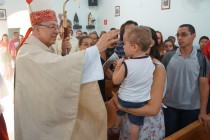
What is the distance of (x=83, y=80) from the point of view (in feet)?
4.88

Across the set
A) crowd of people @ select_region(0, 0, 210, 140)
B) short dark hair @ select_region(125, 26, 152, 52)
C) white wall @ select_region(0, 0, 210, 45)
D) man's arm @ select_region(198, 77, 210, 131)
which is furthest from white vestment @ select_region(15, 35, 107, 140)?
white wall @ select_region(0, 0, 210, 45)

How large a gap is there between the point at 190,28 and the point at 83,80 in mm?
1619

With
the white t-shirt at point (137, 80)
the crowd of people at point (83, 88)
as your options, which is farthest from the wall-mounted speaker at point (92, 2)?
the white t-shirt at point (137, 80)

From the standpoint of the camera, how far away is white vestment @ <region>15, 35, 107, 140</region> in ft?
4.84

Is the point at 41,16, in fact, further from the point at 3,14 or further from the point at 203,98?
the point at 3,14

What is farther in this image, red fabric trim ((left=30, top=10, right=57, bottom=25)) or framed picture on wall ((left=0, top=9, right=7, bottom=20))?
framed picture on wall ((left=0, top=9, right=7, bottom=20))

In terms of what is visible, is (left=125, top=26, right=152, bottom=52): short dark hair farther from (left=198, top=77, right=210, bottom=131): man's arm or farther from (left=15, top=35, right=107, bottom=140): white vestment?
(left=198, top=77, right=210, bottom=131): man's arm

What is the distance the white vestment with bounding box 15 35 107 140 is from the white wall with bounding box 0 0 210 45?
5.30 m

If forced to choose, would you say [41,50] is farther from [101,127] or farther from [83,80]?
[101,127]

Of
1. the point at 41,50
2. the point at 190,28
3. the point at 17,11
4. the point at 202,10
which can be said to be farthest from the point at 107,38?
the point at 17,11

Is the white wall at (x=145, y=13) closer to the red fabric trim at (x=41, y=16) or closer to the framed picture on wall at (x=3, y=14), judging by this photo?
the framed picture on wall at (x=3, y=14)

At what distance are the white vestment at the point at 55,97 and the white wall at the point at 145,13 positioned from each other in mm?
5304

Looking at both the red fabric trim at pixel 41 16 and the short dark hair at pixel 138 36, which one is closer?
the short dark hair at pixel 138 36

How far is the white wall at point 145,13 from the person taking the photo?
6.17 metres
